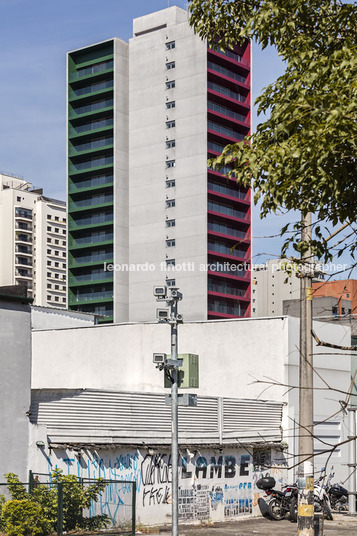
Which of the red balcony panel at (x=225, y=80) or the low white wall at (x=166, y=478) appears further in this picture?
the red balcony panel at (x=225, y=80)

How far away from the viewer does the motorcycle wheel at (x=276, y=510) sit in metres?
28.6

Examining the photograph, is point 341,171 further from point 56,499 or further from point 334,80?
point 56,499

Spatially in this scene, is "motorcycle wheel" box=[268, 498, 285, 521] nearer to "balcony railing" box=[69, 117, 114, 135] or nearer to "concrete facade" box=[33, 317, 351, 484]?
"concrete facade" box=[33, 317, 351, 484]

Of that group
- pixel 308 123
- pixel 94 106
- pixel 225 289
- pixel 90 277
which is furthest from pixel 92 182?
pixel 308 123

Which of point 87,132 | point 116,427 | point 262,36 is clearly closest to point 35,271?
point 87,132

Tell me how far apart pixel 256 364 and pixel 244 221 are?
6831 centimetres

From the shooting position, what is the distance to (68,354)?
3841 cm

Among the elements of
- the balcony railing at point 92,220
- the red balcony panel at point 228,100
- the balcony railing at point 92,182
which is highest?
the red balcony panel at point 228,100

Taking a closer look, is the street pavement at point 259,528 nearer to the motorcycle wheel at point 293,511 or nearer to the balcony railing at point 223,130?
the motorcycle wheel at point 293,511

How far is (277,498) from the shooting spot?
28.9 metres

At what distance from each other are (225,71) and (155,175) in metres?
15.1

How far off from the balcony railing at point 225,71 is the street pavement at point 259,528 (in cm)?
7494

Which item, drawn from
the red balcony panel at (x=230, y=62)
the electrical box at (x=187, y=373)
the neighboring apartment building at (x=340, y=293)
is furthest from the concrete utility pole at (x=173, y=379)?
the red balcony panel at (x=230, y=62)

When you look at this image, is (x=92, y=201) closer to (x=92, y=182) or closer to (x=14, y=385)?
(x=92, y=182)
